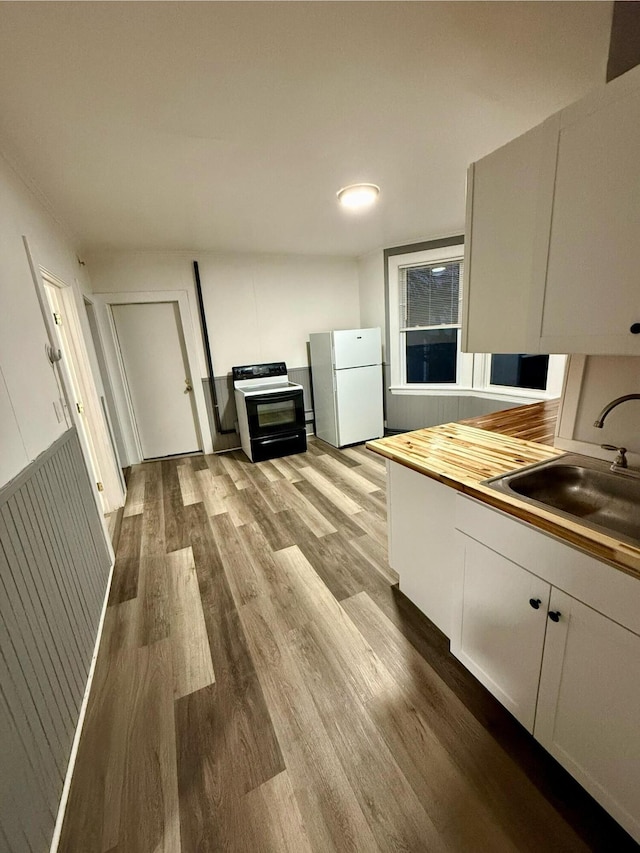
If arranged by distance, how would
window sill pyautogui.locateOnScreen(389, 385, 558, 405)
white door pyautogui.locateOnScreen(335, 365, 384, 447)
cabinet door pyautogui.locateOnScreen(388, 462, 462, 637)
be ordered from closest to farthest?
cabinet door pyautogui.locateOnScreen(388, 462, 462, 637) < window sill pyautogui.locateOnScreen(389, 385, 558, 405) < white door pyautogui.locateOnScreen(335, 365, 384, 447)

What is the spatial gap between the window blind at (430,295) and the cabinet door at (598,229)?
3144 millimetres

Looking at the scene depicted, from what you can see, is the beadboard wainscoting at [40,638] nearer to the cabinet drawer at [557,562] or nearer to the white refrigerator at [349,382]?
the cabinet drawer at [557,562]

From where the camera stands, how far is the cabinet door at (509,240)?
107 centimetres

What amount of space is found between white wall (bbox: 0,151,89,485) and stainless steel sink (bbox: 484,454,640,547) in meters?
1.85

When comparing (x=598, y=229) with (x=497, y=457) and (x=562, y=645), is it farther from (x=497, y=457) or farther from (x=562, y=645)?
(x=562, y=645)

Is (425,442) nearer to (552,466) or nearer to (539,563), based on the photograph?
(552,466)

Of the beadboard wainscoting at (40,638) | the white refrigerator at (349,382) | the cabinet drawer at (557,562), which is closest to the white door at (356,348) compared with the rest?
the white refrigerator at (349,382)

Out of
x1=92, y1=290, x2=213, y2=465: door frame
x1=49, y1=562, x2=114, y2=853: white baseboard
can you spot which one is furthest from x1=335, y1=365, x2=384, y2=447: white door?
x1=49, y1=562, x2=114, y2=853: white baseboard

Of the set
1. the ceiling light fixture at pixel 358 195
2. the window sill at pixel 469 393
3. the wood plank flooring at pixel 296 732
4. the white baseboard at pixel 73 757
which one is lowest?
the wood plank flooring at pixel 296 732

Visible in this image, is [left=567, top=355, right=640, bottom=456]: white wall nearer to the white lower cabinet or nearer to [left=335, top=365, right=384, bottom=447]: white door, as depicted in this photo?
the white lower cabinet

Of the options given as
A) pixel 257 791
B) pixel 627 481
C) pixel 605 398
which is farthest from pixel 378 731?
pixel 605 398

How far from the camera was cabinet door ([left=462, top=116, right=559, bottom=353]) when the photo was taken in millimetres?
1066

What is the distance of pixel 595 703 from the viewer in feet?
3.13

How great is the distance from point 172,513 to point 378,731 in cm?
241
